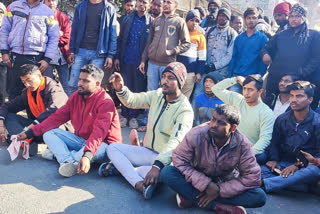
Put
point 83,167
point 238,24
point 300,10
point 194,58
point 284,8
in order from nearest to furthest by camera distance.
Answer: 1. point 83,167
2. point 300,10
3. point 194,58
4. point 284,8
5. point 238,24

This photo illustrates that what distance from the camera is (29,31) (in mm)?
5141

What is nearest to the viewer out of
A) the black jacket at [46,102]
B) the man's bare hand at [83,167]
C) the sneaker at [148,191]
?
the sneaker at [148,191]

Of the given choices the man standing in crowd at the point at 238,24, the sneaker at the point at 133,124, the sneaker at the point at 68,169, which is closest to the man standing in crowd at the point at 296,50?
the man standing in crowd at the point at 238,24

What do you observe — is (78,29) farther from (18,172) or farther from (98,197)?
(98,197)

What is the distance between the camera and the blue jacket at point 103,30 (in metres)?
5.45

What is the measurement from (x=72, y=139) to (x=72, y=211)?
50.8 inches

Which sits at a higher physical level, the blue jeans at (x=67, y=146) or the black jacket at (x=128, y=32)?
the black jacket at (x=128, y=32)

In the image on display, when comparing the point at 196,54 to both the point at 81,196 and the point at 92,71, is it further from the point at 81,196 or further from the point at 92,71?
the point at 81,196

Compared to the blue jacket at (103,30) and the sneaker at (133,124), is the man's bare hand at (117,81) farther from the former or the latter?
the sneaker at (133,124)

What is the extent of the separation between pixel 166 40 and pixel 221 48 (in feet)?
3.57

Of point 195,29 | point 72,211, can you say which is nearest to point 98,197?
point 72,211

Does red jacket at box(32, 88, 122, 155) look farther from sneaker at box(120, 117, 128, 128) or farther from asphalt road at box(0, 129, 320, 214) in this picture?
sneaker at box(120, 117, 128, 128)

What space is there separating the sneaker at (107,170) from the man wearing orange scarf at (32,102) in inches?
43.8

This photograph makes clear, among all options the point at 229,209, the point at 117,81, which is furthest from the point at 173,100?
the point at 229,209
